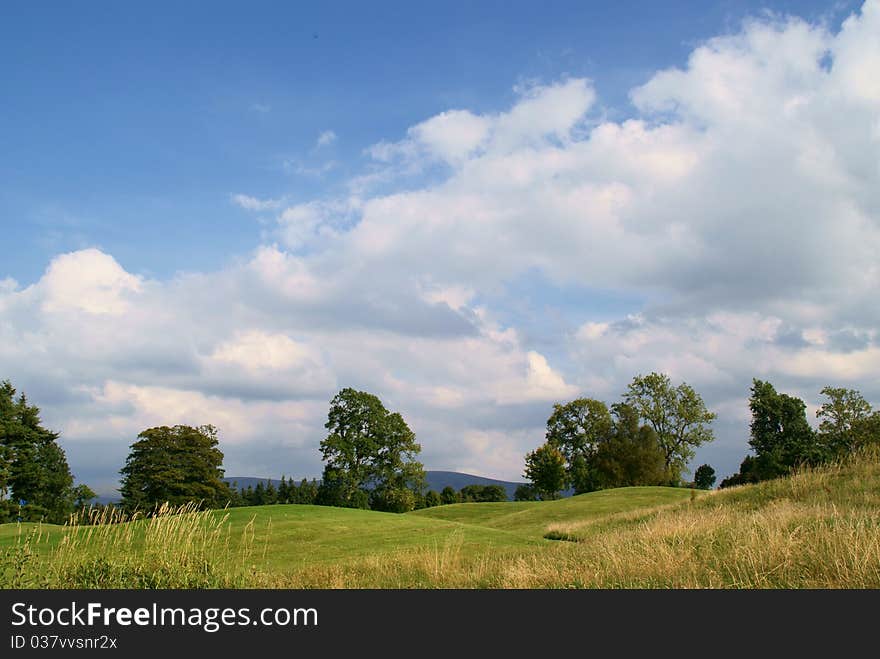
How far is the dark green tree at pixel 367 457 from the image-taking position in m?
50.4

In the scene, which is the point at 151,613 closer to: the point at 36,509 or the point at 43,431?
the point at 36,509

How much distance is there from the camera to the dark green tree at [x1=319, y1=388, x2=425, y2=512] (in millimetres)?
50375

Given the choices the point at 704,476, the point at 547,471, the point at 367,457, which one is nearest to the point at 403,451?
the point at 367,457

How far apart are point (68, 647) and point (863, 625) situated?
7.17m

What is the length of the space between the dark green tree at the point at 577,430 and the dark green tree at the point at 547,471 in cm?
478

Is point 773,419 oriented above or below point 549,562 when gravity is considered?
above

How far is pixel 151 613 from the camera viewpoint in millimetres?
6426

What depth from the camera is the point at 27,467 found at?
152ft

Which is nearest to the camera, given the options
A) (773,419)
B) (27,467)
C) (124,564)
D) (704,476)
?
(124,564)

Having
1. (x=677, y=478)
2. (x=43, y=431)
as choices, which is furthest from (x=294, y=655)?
(x=677, y=478)

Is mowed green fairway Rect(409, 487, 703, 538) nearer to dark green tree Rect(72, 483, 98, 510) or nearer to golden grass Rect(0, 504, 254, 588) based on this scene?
golden grass Rect(0, 504, 254, 588)

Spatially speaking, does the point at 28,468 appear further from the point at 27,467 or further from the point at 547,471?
the point at 547,471

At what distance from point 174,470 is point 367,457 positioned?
1513 centimetres

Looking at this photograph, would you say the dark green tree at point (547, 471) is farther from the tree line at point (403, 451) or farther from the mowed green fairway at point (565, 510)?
the mowed green fairway at point (565, 510)
